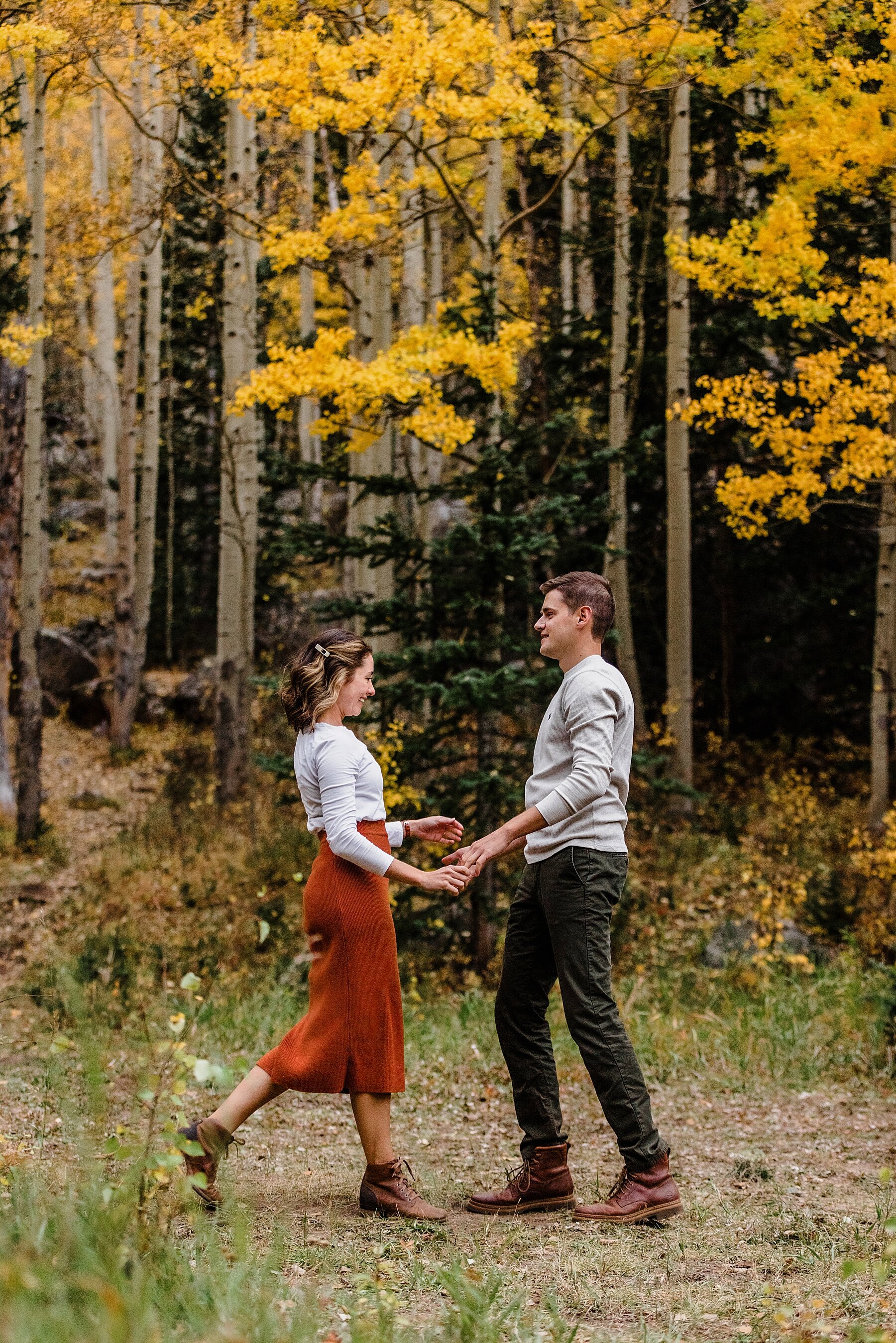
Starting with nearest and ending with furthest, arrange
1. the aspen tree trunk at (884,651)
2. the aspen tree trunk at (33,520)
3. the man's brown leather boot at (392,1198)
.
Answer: the man's brown leather boot at (392,1198) → the aspen tree trunk at (884,651) → the aspen tree trunk at (33,520)

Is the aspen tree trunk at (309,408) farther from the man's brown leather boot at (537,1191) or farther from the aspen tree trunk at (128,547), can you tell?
the man's brown leather boot at (537,1191)

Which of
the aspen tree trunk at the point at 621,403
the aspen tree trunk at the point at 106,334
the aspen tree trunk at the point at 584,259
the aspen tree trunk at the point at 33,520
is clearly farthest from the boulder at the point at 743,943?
the aspen tree trunk at the point at 106,334

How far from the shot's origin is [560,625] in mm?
3795

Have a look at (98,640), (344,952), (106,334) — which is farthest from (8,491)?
(344,952)

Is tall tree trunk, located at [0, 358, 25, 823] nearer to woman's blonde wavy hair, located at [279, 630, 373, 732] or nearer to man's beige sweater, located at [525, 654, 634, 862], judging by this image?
woman's blonde wavy hair, located at [279, 630, 373, 732]

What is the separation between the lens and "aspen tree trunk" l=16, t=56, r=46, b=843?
10.4 meters

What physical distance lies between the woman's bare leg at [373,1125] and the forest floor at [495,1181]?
0.19m

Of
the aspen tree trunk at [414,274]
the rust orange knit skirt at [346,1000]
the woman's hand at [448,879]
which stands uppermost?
the aspen tree trunk at [414,274]

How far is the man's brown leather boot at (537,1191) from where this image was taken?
3.75 m

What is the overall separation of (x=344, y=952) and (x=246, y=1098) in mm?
538

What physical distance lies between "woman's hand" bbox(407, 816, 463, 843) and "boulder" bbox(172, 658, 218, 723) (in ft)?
39.9

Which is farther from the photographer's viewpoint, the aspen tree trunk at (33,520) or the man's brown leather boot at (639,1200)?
the aspen tree trunk at (33,520)

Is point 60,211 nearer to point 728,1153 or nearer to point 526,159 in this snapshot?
point 526,159

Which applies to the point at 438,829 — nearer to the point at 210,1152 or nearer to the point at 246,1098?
the point at 246,1098
